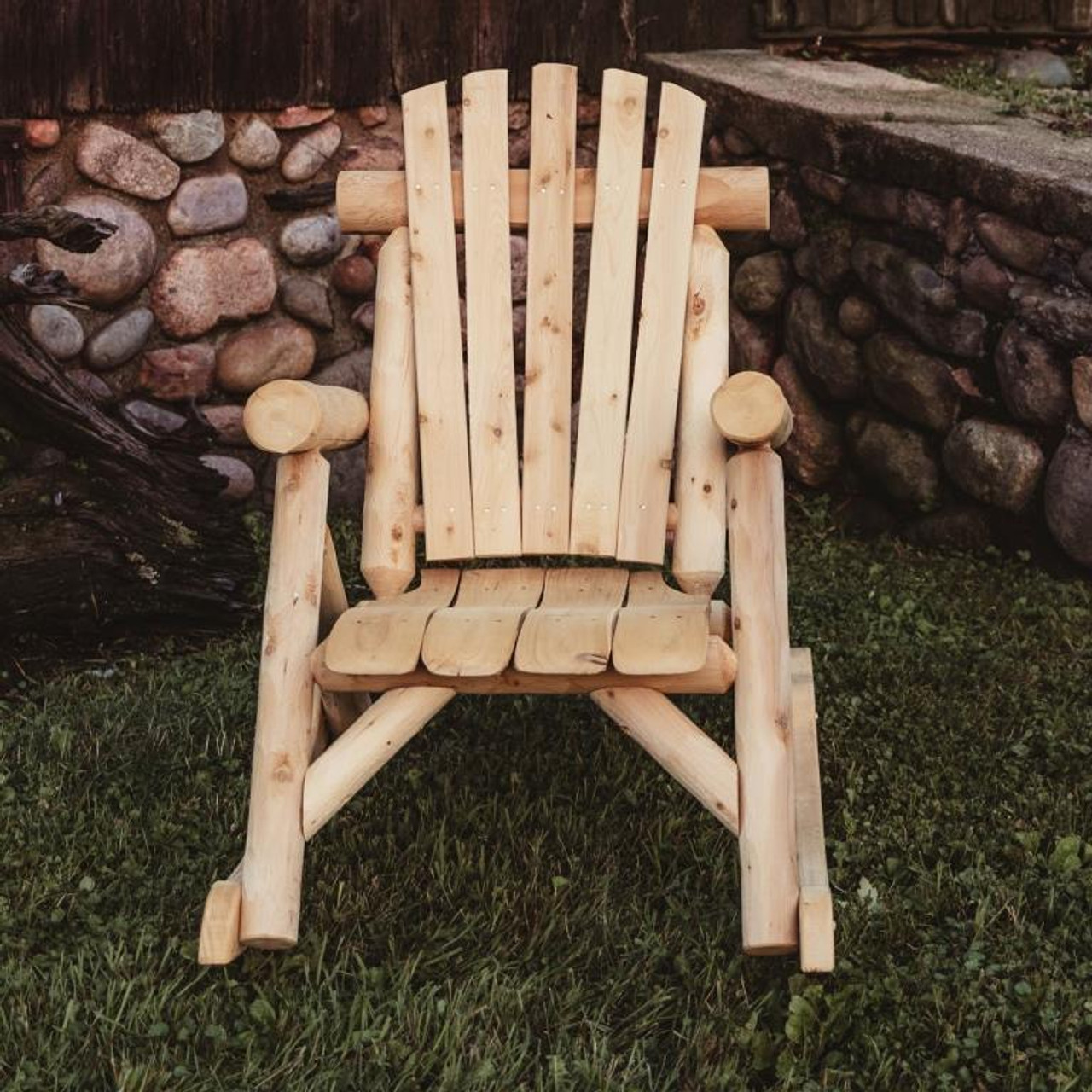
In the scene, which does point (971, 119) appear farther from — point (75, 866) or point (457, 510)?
point (75, 866)

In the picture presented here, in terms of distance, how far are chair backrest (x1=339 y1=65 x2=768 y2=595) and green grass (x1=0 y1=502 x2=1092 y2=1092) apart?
0.47 metres

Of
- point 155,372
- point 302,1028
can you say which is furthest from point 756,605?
point 155,372

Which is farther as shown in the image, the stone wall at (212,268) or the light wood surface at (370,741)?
the stone wall at (212,268)

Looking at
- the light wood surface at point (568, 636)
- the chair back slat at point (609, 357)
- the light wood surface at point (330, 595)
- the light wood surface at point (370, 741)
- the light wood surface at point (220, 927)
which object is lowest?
the light wood surface at point (220, 927)

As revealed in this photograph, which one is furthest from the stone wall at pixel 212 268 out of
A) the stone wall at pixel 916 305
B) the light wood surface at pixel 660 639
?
the light wood surface at pixel 660 639

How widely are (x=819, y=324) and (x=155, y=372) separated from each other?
1.71m

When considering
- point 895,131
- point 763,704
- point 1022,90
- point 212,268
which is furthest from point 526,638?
point 1022,90

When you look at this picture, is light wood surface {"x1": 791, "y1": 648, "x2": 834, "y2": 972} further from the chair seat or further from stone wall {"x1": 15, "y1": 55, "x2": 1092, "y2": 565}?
stone wall {"x1": 15, "y1": 55, "x2": 1092, "y2": 565}

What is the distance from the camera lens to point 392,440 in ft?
9.55

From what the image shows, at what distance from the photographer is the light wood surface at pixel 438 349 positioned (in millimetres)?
2957

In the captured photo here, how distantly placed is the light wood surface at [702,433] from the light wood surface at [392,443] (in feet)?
1.49

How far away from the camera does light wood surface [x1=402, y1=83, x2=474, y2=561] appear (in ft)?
9.70

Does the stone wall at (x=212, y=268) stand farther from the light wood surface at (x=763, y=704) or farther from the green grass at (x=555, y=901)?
the light wood surface at (x=763, y=704)

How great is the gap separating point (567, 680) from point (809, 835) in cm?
53
